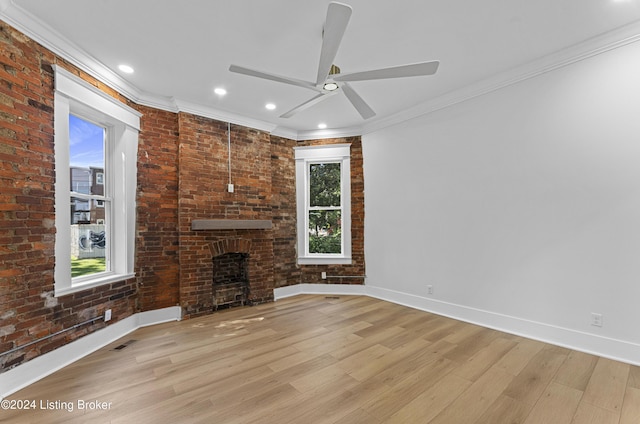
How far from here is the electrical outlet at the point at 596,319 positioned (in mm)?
2717

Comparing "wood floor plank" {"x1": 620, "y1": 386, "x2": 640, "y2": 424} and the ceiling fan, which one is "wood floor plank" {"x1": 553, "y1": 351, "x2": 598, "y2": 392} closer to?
"wood floor plank" {"x1": 620, "y1": 386, "x2": 640, "y2": 424}

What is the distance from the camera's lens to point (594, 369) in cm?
246

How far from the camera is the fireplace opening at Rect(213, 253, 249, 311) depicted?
4.29 meters

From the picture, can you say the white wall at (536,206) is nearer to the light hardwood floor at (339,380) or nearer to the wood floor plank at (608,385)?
the wood floor plank at (608,385)

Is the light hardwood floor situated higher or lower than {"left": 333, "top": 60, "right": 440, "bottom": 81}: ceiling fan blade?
lower

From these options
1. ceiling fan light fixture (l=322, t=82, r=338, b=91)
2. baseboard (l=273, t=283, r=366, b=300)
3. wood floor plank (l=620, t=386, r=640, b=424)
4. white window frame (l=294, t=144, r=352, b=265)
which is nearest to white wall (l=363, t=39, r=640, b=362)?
wood floor plank (l=620, t=386, r=640, b=424)

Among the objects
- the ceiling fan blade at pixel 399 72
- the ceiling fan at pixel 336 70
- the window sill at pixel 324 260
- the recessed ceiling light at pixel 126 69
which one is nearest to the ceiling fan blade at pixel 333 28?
the ceiling fan at pixel 336 70

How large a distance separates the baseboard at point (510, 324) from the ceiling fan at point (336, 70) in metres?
2.79

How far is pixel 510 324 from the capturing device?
10.8ft

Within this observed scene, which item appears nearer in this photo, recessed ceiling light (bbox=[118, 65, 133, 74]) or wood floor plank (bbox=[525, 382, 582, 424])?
wood floor plank (bbox=[525, 382, 582, 424])

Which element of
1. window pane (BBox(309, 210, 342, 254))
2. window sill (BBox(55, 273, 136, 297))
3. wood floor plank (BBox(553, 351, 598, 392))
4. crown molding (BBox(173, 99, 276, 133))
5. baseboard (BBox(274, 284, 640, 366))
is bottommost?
wood floor plank (BBox(553, 351, 598, 392))

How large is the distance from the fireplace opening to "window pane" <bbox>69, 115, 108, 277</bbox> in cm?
146

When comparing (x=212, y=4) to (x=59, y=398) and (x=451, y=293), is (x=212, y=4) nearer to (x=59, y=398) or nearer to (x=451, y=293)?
(x=59, y=398)

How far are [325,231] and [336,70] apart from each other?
3206mm
